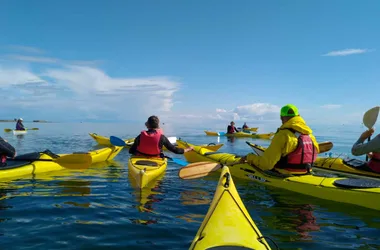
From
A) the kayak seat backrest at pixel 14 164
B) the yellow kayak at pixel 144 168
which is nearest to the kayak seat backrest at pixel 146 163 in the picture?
the yellow kayak at pixel 144 168

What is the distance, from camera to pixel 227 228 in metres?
3.28

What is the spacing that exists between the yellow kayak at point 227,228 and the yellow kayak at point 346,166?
520cm

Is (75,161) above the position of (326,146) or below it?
below

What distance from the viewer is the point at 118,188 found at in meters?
7.07

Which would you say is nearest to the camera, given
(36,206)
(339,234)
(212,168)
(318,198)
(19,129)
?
(339,234)

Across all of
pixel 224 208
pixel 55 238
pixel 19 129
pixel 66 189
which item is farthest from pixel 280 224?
pixel 19 129

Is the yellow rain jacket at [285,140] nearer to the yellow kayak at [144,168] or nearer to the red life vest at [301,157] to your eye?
the red life vest at [301,157]

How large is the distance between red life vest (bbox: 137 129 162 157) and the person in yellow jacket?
286 centimetres

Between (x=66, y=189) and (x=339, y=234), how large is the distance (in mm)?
5511

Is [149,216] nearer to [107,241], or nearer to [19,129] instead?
[107,241]

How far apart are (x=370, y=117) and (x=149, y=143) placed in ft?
19.2

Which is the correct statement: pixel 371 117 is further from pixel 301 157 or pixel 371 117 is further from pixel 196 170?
pixel 196 170

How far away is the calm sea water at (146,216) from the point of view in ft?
13.1

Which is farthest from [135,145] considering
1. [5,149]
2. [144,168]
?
[5,149]
